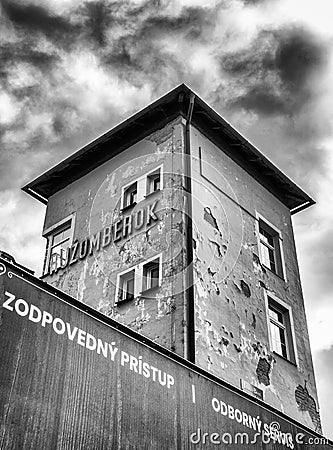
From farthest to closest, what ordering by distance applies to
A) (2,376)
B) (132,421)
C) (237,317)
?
(237,317) → (132,421) → (2,376)

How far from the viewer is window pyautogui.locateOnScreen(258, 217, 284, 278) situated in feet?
58.2

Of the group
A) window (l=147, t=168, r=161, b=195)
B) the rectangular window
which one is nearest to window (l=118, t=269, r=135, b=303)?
window (l=147, t=168, r=161, b=195)

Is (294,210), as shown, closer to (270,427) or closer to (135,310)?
(135,310)

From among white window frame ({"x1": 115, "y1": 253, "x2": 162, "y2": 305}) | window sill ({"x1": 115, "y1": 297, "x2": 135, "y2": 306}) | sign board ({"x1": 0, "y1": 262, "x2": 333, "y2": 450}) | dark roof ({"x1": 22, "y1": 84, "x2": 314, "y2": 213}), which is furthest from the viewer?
dark roof ({"x1": 22, "y1": 84, "x2": 314, "y2": 213})

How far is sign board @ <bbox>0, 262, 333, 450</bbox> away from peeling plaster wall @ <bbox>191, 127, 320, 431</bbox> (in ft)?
19.5

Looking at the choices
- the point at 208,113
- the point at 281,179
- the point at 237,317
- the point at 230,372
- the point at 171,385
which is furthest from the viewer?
the point at 281,179

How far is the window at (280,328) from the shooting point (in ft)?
53.1

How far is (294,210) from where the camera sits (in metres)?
20.4

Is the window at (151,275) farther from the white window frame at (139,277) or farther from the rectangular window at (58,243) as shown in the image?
the rectangular window at (58,243)

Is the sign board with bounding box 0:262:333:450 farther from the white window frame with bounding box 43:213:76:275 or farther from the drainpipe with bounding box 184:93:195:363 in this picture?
the white window frame with bounding box 43:213:76:275

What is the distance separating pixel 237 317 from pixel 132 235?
138 inches

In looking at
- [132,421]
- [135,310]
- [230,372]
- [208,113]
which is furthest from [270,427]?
[208,113]

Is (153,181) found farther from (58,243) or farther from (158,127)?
(58,243)

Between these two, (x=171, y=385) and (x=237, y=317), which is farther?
(x=237, y=317)
